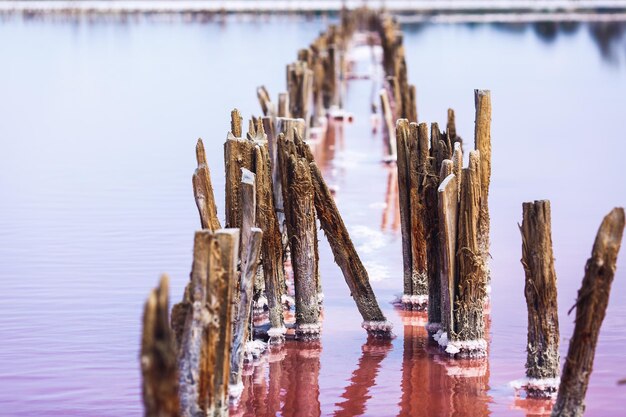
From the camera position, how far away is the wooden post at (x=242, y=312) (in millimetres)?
7273

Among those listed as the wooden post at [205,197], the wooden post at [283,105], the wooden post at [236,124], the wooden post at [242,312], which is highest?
the wooden post at [236,124]

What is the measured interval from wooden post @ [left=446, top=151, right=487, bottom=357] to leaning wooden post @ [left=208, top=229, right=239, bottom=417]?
2.14 meters

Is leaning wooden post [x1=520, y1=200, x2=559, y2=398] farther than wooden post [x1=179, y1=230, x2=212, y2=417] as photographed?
A: Yes

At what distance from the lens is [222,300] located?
→ 6059 millimetres

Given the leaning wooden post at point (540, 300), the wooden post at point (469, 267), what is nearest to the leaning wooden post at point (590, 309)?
the leaning wooden post at point (540, 300)

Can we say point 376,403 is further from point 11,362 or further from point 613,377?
point 11,362

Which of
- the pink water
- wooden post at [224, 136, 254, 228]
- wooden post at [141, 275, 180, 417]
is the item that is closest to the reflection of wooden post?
the pink water

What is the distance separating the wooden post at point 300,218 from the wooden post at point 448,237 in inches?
31.2

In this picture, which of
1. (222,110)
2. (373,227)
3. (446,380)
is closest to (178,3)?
(222,110)

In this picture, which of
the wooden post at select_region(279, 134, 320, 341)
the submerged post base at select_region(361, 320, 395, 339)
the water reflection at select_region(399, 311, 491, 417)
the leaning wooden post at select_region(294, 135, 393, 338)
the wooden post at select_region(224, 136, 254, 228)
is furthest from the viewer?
the submerged post base at select_region(361, 320, 395, 339)

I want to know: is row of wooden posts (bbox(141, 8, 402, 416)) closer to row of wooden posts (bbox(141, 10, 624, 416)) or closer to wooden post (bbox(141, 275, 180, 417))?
row of wooden posts (bbox(141, 10, 624, 416))

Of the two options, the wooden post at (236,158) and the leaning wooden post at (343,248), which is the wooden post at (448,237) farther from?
the wooden post at (236,158)

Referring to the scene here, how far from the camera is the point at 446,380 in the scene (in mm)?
7949

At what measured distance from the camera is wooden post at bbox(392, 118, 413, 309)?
8.78 metres
